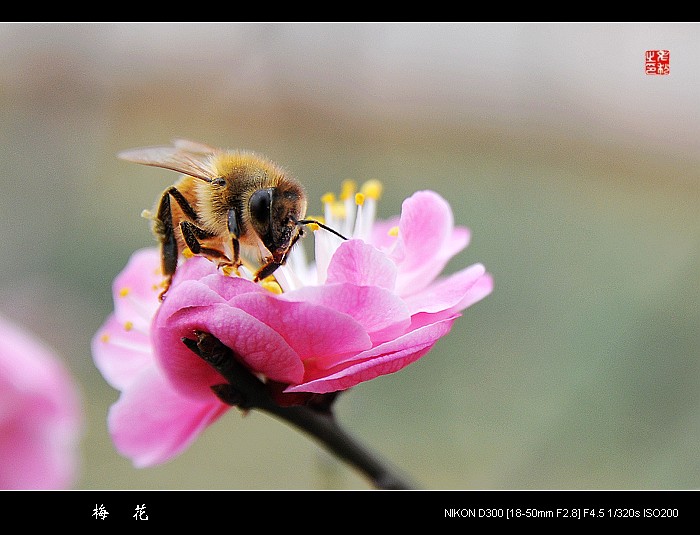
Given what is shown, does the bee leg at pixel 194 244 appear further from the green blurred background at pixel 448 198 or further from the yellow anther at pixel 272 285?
the green blurred background at pixel 448 198

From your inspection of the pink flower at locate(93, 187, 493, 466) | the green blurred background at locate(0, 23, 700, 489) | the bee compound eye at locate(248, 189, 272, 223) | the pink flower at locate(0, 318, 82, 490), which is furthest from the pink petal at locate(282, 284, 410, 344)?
the green blurred background at locate(0, 23, 700, 489)

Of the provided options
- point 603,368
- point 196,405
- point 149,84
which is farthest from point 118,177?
point 196,405

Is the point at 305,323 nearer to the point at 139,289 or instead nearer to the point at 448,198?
the point at 139,289

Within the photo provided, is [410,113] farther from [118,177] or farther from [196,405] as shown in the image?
[196,405]

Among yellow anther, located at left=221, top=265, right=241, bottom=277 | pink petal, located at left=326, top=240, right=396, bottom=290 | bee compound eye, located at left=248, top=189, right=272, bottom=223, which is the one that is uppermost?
bee compound eye, located at left=248, top=189, right=272, bottom=223

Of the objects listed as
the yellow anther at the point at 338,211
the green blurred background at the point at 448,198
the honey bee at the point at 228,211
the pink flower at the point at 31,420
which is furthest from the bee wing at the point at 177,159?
the green blurred background at the point at 448,198

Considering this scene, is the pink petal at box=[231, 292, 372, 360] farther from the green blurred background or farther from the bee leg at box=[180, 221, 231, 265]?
the green blurred background
